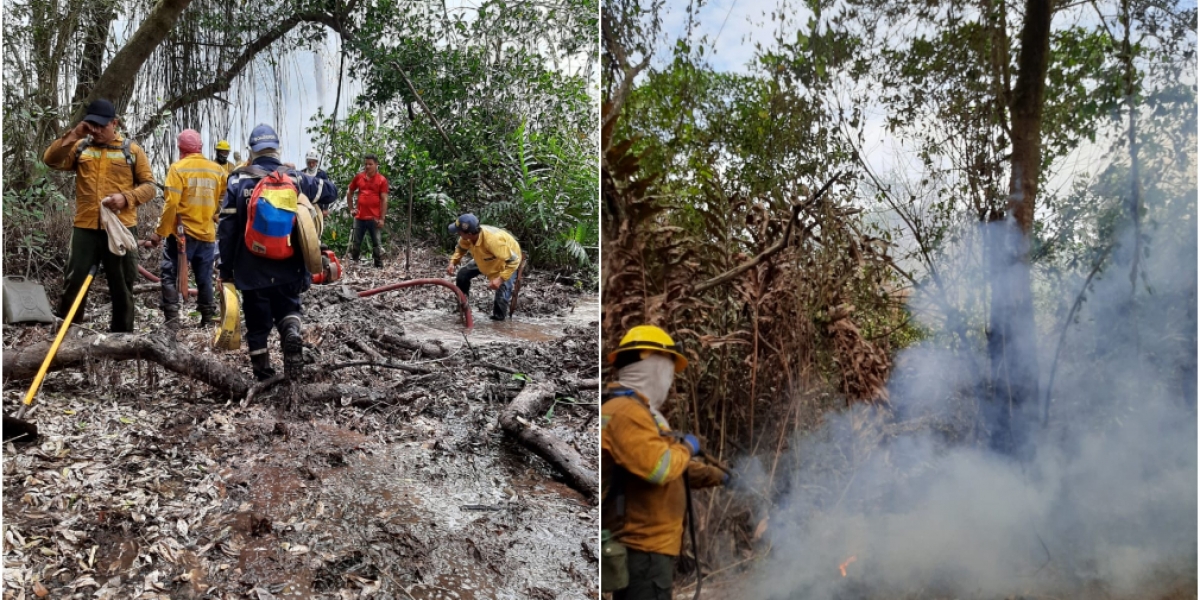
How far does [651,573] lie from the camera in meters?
1.81

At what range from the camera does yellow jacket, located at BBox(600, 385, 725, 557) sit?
1.79 meters

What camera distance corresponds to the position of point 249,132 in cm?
271

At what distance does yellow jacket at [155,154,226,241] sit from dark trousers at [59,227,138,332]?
0.47ft

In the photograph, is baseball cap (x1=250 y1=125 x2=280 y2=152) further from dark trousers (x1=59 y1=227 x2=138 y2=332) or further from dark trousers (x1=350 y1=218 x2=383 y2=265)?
dark trousers (x1=59 y1=227 x2=138 y2=332)

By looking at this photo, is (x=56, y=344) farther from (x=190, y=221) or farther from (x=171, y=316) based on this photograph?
(x=190, y=221)

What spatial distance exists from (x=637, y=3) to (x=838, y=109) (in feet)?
1.94

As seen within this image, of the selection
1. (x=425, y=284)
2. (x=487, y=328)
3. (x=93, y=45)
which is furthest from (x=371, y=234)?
(x=93, y=45)

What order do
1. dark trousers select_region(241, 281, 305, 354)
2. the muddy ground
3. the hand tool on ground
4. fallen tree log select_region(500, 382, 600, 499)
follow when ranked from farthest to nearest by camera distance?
dark trousers select_region(241, 281, 305, 354) < fallen tree log select_region(500, 382, 600, 499) < the hand tool on ground < the muddy ground

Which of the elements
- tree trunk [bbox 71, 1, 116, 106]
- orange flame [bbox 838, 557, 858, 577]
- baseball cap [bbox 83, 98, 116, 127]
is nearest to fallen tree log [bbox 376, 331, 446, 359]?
baseball cap [bbox 83, 98, 116, 127]

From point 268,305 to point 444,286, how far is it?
86 centimetres

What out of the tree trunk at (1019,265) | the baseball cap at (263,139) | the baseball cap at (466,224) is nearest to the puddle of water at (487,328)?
the baseball cap at (466,224)

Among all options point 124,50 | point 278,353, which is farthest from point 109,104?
point 278,353

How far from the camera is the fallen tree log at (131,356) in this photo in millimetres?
2336

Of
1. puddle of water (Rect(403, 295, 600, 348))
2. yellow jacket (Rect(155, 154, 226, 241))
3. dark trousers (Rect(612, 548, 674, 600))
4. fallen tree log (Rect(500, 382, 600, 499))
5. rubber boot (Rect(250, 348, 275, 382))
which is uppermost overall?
yellow jacket (Rect(155, 154, 226, 241))
